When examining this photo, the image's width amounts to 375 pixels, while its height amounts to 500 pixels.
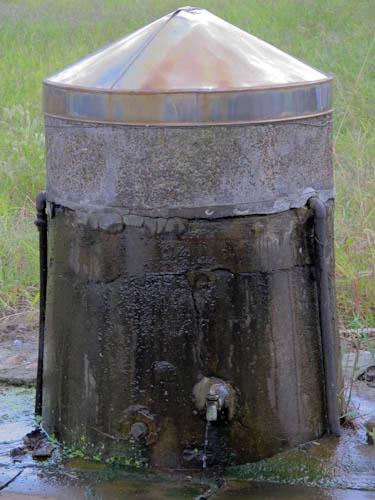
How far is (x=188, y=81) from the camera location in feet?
8.07

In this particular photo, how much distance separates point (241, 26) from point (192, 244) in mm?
7495

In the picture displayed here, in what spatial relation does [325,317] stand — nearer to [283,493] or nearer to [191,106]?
[283,493]

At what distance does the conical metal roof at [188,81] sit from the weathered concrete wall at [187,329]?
0.33 metres

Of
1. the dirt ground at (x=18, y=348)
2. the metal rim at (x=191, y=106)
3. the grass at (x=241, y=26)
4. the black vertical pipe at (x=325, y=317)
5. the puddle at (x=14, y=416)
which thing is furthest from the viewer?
the grass at (x=241, y=26)

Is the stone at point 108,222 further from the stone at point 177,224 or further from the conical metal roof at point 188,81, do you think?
the conical metal roof at point 188,81

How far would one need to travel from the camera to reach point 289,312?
2.66 m

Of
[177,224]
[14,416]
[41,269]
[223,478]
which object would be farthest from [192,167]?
[14,416]

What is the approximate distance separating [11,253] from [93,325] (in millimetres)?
2494

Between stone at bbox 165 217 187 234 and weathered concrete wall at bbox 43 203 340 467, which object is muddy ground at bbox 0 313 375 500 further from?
stone at bbox 165 217 187 234

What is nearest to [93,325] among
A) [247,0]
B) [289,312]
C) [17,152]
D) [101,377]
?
[101,377]

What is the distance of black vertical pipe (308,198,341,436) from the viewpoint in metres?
2.65

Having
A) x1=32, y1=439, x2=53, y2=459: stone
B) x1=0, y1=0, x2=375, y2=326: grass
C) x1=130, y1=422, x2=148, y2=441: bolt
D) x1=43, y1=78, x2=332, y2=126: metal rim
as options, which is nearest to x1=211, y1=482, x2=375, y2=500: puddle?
x1=130, y1=422, x2=148, y2=441: bolt

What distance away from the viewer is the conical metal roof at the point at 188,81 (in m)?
2.44

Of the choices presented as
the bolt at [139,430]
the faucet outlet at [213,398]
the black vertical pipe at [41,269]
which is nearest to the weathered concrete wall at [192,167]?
the black vertical pipe at [41,269]
